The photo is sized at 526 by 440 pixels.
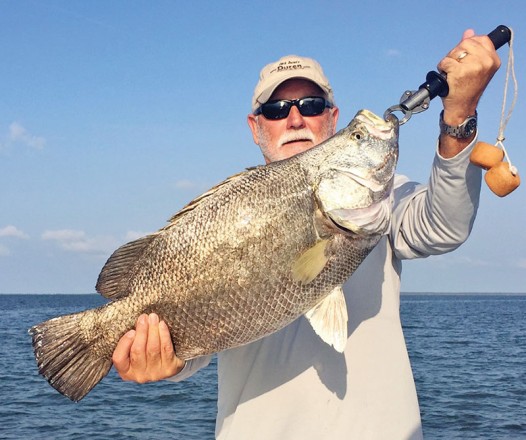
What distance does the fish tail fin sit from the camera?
3.44 meters

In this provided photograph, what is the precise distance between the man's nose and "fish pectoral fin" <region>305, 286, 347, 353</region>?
134 centimetres

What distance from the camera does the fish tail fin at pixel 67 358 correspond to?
344 centimetres

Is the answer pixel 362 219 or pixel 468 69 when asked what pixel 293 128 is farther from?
pixel 468 69

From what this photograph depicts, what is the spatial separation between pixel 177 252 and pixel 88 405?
17509 millimetres

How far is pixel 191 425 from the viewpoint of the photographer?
16531mm

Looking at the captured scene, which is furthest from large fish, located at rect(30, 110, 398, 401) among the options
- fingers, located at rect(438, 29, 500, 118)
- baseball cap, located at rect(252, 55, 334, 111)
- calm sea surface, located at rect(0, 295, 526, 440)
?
calm sea surface, located at rect(0, 295, 526, 440)

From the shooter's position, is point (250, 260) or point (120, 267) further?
point (120, 267)

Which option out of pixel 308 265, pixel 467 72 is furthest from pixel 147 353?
pixel 467 72

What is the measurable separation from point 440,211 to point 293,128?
4.26 feet

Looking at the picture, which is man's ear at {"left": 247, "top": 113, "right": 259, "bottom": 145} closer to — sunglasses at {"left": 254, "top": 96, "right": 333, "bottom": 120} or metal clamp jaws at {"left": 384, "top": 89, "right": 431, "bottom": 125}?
sunglasses at {"left": 254, "top": 96, "right": 333, "bottom": 120}

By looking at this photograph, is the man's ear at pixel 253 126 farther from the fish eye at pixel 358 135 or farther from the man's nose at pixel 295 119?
the fish eye at pixel 358 135

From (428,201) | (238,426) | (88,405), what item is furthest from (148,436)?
(428,201)

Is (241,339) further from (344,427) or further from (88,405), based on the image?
(88,405)

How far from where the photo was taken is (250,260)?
3.27m
